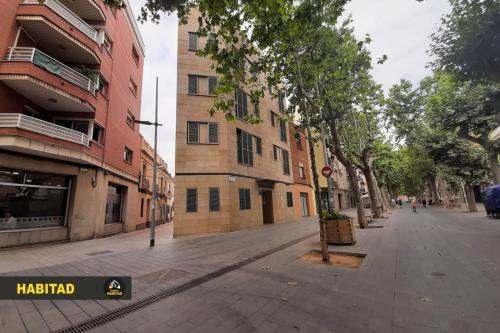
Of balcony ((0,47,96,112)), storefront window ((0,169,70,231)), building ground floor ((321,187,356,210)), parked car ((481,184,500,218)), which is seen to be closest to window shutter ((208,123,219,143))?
balcony ((0,47,96,112))

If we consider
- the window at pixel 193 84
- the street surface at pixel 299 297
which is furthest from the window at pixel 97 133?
the street surface at pixel 299 297

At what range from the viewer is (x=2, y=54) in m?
10.6

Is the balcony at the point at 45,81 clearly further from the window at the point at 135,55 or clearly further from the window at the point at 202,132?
the window at the point at 135,55

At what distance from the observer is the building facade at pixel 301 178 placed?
80.0 feet

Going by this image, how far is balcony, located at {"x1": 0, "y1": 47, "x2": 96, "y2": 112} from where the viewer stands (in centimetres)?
1052

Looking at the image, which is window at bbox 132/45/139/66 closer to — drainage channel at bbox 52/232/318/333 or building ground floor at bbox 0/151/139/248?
building ground floor at bbox 0/151/139/248

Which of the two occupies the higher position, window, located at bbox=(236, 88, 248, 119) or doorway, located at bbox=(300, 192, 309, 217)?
window, located at bbox=(236, 88, 248, 119)

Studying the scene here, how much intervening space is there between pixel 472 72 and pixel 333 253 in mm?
8925

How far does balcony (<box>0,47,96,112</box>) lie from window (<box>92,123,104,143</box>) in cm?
148

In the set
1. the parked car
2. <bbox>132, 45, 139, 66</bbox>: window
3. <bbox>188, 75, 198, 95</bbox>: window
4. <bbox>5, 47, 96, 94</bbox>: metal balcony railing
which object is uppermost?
<bbox>132, 45, 139, 66</bbox>: window

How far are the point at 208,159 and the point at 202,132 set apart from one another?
187 cm

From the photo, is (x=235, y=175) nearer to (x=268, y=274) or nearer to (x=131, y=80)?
(x=268, y=274)

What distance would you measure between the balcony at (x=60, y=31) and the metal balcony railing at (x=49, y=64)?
5.27ft

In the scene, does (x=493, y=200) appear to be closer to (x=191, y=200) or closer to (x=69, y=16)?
(x=191, y=200)
